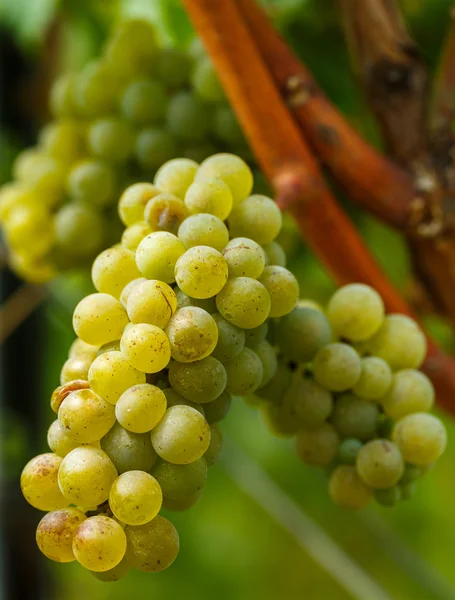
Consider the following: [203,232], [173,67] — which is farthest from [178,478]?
[173,67]

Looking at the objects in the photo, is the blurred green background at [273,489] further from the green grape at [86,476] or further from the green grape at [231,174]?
the green grape at [86,476]

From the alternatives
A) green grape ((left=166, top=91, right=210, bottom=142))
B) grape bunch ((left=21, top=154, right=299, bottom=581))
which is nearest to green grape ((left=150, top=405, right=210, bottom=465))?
grape bunch ((left=21, top=154, right=299, bottom=581))

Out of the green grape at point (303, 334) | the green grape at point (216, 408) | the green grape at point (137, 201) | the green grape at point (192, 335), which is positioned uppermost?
the green grape at point (137, 201)

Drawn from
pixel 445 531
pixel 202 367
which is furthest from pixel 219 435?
pixel 445 531

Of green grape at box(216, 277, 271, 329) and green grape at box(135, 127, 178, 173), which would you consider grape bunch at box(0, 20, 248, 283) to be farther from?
green grape at box(216, 277, 271, 329)

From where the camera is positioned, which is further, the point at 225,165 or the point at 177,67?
the point at 177,67

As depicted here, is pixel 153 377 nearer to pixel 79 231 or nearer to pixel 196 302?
pixel 196 302

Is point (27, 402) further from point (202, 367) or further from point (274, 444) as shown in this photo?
point (202, 367)

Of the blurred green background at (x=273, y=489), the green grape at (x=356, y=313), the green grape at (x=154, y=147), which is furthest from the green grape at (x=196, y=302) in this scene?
the blurred green background at (x=273, y=489)
